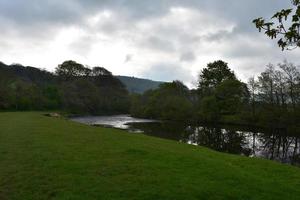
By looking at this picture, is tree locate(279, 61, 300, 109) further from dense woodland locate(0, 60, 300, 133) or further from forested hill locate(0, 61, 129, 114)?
forested hill locate(0, 61, 129, 114)

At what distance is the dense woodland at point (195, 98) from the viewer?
65.8 meters

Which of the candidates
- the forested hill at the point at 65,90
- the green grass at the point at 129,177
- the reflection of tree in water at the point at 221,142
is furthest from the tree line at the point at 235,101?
the green grass at the point at 129,177

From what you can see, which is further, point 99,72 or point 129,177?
point 99,72

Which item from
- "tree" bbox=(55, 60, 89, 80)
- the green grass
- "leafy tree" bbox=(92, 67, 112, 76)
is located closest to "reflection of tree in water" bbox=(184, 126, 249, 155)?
the green grass

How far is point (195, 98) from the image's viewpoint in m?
98.2

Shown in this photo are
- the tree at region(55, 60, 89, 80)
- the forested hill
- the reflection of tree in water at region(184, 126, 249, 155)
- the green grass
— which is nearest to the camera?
the green grass

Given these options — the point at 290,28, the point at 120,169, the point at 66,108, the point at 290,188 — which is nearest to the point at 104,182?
the point at 120,169

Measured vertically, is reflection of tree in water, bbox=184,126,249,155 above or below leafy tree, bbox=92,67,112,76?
below

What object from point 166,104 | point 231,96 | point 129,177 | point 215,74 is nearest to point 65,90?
point 166,104

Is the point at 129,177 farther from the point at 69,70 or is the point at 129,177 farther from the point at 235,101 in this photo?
the point at 69,70

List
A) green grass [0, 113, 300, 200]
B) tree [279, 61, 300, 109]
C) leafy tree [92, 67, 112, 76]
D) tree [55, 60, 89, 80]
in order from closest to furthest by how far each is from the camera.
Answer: green grass [0, 113, 300, 200], tree [279, 61, 300, 109], tree [55, 60, 89, 80], leafy tree [92, 67, 112, 76]

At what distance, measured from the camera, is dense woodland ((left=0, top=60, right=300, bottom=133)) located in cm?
6581

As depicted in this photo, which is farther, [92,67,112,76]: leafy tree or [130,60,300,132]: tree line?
[92,67,112,76]: leafy tree

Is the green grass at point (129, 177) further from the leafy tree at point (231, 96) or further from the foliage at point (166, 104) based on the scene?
the foliage at point (166, 104)
